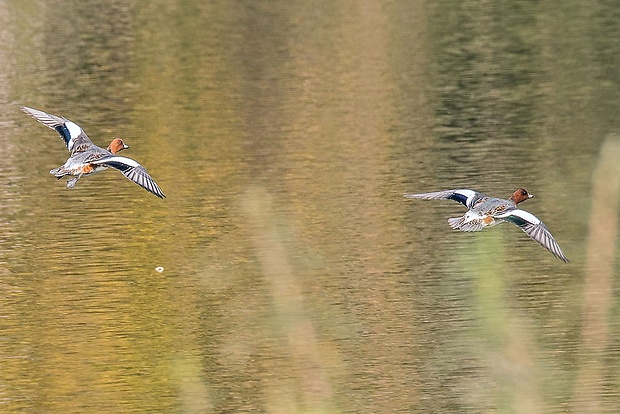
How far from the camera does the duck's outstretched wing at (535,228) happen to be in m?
8.02

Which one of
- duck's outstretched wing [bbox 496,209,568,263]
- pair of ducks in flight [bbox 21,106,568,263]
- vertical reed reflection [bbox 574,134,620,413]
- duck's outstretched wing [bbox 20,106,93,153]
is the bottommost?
vertical reed reflection [bbox 574,134,620,413]

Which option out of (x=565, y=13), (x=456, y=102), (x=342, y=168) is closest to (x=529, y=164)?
(x=342, y=168)

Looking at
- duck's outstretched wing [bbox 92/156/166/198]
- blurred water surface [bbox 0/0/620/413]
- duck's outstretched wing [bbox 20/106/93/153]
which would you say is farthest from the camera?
blurred water surface [bbox 0/0/620/413]

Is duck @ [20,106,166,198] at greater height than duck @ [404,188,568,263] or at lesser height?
greater

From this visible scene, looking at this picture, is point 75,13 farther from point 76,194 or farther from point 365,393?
point 365,393

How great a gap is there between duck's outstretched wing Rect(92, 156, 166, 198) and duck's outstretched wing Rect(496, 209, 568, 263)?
6.82 feet

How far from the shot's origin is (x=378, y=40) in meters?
27.6

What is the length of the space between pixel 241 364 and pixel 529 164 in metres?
7.28

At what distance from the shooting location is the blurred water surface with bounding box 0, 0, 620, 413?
11055 mm

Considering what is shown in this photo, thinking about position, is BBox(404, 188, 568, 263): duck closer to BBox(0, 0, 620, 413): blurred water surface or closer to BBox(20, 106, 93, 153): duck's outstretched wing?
BBox(0, 0, 620, 413): blurred water surface

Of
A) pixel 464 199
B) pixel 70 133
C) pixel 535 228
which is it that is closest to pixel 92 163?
pixel 70 133

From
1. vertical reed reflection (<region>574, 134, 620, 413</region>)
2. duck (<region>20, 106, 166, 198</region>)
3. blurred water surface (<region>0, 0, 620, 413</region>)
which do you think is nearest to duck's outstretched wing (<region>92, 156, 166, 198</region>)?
duck (<region>20, 106, 166, 198</region>)

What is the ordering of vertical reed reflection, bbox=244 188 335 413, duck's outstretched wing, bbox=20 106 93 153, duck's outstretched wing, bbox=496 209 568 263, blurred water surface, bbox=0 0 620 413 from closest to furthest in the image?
vertical reed reflection, bbox=244 188 335 413, duck's outstretched wing, bbox=496 209 568 263, duck's outstretched wing, bbox=20 106 93 153, blurred water surface, bbox=0 0 620 413

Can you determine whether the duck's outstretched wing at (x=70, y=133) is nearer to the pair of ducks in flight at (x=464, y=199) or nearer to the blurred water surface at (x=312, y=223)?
the pair of ducks in flight at (x=464, y=199)
